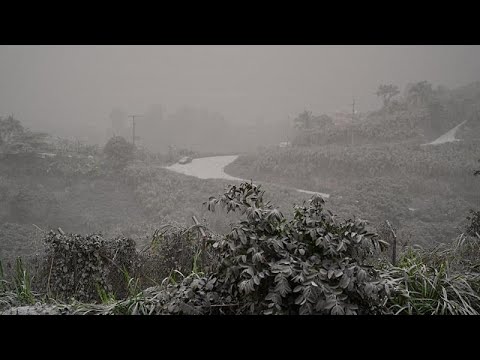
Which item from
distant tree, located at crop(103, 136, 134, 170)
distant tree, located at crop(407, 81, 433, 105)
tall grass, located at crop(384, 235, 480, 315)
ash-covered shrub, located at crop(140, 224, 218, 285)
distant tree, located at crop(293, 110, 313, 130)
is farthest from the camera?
distant tree, located at crop(293, 110, 313, 130)

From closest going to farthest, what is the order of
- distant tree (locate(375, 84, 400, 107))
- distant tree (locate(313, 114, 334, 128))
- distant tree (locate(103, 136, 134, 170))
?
distant tree (locate(103, 136, 134, 170)), distant tree (locate(313, 114, 334, 128)), distant tree (locate(375, 84, 400, 107))

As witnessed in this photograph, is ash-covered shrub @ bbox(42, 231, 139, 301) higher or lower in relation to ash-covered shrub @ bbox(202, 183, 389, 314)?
lower

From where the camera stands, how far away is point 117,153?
46.4 ft

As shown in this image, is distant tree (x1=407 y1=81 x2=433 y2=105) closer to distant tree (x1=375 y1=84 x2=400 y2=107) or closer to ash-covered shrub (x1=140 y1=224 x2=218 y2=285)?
distant tree (x1=375 y1=84 x2=400 y2=107)

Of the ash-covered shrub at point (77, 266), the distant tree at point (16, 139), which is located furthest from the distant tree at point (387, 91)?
the ash-covered shrub at point (77, 266)

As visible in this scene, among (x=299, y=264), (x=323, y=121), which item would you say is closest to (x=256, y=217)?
(x=299, y=264)

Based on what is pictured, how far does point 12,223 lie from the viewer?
9.33 m

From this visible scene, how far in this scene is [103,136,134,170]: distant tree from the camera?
14.0 meters

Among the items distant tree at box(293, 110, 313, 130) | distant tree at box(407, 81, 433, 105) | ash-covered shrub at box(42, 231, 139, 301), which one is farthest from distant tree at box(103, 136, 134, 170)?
distant tree at box(407, 81, 433, 105)

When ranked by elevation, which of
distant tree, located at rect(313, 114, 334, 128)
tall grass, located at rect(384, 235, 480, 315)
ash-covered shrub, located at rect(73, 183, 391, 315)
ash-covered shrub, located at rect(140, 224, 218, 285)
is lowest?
ash-covered shrub, located at rect(140, 224, 218, 285)

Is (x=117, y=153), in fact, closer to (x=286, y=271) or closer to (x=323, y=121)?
(x=323, y=121)

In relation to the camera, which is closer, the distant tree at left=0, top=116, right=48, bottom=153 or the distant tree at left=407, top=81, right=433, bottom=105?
the distant tree at left=0, top=116, right=48, bottom=153
